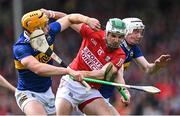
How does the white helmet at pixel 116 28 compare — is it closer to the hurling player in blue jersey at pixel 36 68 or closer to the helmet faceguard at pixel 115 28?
the helmet faceguard at pixel 115 28

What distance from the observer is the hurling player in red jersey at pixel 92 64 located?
12383mm

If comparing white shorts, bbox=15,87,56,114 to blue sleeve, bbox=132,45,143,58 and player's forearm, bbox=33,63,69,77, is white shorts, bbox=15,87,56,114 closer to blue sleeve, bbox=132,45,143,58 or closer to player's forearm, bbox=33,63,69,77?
player's forearm, bbox=33,63,69,77

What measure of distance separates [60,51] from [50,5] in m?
1.87

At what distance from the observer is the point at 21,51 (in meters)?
11.8

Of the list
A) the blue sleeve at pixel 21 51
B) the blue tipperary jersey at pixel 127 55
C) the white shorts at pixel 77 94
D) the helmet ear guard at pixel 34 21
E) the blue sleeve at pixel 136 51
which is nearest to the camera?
the blue sleeve at pixel 21 51

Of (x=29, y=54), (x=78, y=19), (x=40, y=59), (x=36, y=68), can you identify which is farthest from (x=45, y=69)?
(x=78, y=19)

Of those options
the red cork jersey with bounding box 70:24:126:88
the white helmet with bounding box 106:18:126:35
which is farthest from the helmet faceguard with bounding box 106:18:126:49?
the red cork jersey with bounding box 70:24:126:88

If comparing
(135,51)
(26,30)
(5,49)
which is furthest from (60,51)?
(26,30)

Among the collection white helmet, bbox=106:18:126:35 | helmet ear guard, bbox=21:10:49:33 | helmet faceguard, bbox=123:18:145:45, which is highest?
helmet ear guard, bbox=21:10:49:33

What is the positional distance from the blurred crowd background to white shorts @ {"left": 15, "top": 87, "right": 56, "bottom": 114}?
5385 millimetres

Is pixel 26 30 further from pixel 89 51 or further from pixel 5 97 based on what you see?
pixel 5 97

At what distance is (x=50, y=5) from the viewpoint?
22750 millimetres

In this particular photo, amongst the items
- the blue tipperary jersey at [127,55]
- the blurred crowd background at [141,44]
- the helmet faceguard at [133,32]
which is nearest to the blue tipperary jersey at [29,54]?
→ the blue tipperary jersey at [127,55]

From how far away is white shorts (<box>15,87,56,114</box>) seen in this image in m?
12.1
